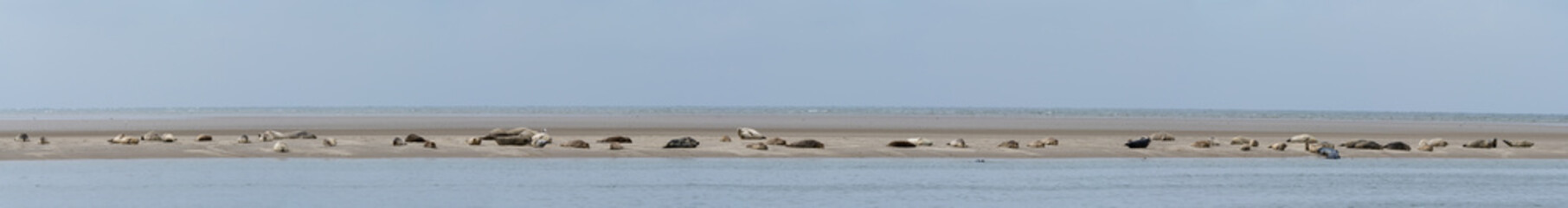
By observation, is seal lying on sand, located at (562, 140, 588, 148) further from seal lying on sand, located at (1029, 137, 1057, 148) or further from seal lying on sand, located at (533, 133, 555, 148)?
seal lying on sand, located at (1029, 137, 1057, 148)

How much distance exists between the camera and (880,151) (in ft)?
84.6

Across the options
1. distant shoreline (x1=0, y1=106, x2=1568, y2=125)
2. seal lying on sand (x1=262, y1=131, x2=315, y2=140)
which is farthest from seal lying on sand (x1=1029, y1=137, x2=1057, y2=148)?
distant shoreline (x1=0, y1=106, x2=1568, y2=125)

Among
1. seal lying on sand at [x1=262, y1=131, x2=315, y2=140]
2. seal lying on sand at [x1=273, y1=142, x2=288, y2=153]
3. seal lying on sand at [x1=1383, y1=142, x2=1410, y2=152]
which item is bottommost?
seal lying on sand at [x1=273, y1=142, x2=288, y2=153]

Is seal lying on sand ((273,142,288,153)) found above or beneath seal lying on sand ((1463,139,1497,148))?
beneath

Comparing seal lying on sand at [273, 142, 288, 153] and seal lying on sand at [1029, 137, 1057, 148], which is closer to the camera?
seal lying on sand at [273, 142, 288, 153]

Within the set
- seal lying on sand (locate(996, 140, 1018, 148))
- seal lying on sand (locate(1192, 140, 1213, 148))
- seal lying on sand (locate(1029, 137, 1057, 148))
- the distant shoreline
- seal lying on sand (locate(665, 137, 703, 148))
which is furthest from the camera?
the distant shoreline

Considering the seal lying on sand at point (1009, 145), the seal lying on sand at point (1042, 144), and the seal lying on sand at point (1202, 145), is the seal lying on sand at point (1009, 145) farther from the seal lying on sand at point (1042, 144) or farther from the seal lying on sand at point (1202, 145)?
the seal lying on sand at point (1202, 145)
